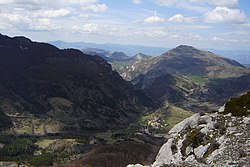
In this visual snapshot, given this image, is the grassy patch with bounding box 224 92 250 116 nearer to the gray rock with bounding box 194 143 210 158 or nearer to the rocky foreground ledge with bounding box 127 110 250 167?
the rocky foreground ledge with bounding box 127 110 250 167

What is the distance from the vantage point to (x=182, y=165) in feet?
139

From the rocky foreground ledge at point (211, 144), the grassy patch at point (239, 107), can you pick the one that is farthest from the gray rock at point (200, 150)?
the grassy patch at point (239, 107)

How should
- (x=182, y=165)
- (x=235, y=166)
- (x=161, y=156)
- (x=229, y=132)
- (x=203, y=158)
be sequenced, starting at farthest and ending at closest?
(x=161, y=156) → (x=229, y=132) → (x=203, y=158) → (x=182, y=165) → (x=235, y=166)

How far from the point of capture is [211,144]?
48.7 m

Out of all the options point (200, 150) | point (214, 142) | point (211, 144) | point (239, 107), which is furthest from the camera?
point (239, 107)

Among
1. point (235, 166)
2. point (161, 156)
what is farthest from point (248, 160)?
point (161, 156)

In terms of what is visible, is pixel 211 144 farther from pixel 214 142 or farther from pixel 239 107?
pixel 239 107

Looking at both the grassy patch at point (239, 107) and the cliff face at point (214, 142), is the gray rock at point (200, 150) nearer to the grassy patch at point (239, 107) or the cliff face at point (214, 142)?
the cliff face at point (214, 142)

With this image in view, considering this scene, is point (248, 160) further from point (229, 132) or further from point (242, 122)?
point (242, 122)

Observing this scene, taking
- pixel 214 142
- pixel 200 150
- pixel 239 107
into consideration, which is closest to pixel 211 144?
pixel 214 142

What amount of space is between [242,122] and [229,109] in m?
9.16

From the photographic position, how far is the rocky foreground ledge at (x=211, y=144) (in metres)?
42.0

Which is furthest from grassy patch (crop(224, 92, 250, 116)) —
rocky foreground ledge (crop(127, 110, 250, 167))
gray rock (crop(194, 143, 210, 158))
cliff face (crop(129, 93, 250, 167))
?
gray rock (crop(194, 143, 210, 158))

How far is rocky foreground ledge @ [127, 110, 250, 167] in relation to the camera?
42013mm
